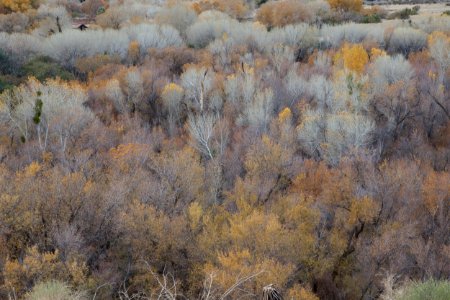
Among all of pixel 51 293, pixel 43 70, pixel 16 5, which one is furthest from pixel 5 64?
pixel 51 293

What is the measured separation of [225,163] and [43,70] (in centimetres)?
2290

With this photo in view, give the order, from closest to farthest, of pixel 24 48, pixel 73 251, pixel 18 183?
pixel 73 251, pixel 18 183, pixel 24 48

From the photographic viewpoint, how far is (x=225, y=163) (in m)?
34.0

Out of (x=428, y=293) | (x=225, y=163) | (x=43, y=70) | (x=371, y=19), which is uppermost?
(x=371, y=19)

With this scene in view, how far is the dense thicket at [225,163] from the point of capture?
866 inches

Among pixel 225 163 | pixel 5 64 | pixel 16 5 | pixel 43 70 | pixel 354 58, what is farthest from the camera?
pixel 16 5

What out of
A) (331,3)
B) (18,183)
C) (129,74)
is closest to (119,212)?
(18,183)

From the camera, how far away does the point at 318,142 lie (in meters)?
35.2

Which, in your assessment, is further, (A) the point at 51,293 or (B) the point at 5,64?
(B) the point at 5,64

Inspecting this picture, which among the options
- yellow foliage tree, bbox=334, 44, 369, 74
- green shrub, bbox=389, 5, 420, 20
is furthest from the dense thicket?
green shrub, bbox=389, 5, 420, 20

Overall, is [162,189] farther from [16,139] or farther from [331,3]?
[331,3]

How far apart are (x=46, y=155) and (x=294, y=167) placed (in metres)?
15.9

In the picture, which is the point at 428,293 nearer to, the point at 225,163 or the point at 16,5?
the point at 225,163

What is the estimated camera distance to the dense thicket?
2198cm
